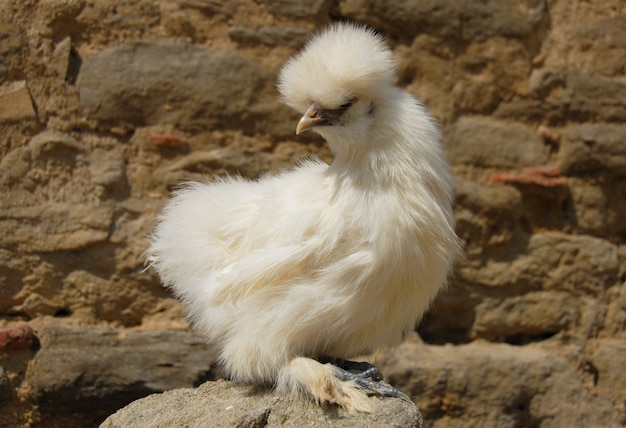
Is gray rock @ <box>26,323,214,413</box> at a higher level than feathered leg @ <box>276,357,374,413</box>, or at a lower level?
lower

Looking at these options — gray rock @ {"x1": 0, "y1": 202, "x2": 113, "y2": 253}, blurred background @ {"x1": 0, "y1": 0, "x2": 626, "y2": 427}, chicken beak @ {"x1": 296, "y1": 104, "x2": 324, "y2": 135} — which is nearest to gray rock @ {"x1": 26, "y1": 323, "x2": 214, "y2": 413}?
blurred background @ {"x1": 0, "y1": 0, "x2": 626, "y2": 427}

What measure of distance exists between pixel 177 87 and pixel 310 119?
1368mm

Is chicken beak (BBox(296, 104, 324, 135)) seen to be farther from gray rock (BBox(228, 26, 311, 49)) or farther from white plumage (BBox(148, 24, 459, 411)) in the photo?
gray rock (BBox(228, 26, 311, 49))

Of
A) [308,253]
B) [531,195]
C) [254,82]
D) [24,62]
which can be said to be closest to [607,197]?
[531,195]

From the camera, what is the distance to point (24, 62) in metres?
3.36

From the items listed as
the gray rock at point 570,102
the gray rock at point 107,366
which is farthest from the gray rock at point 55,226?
the gray rock at point 570,102

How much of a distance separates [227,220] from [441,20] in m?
1.89

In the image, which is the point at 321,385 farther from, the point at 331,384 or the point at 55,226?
the point at 55,226

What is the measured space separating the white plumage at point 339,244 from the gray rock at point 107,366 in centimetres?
89

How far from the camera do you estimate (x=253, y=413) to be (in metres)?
2.21

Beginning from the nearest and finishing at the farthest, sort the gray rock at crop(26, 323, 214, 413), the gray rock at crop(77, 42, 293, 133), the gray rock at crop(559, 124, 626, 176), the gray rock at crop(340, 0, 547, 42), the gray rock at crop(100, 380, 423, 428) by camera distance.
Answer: the gray rock at crop(100, 380, 423, 428)
the gray rock at crop(26, 323, 214, 413)
the gray rock at crop(77, 42, 293, 133)
the gray rock at crop(340, 0, 547, 42)
the gray rock at crop(559, 124, 626, 176)

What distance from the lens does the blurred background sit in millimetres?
Answer: 3311

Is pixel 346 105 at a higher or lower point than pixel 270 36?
higher

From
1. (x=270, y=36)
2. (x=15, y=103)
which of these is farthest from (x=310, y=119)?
(x=15, y=103)
